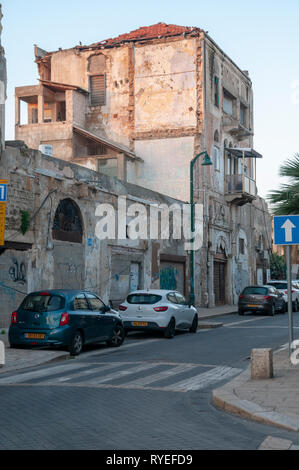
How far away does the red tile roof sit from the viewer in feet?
131

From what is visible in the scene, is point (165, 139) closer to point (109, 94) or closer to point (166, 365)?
point (109, 94)

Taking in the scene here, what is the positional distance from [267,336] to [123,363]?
7.63 meters

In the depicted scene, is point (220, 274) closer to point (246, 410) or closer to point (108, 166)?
point (108, 166)

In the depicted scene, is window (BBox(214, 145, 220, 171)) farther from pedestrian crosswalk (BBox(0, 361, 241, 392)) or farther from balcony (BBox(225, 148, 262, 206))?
pedestrian crosswalk (BBox(0, 361, 241, 392))

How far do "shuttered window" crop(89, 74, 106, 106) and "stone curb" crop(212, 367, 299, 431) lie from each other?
108 ft

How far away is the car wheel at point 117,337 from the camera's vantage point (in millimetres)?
17531

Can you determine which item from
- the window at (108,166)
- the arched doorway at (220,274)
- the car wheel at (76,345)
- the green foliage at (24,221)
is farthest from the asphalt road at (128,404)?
the arched doorway at (220,274)

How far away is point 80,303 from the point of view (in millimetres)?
16219

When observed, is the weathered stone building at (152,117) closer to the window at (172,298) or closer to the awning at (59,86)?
the awning at (59,86)

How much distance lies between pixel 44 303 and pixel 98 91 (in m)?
27.6

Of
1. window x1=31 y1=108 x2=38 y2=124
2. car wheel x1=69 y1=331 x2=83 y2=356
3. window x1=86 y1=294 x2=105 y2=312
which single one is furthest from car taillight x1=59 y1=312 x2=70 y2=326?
window x1=31 y1=108 x2=38 y2=124

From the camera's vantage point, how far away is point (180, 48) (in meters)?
39.4

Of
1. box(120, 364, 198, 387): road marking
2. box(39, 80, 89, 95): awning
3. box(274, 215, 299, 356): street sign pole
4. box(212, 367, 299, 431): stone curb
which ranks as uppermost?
box(39, 80, 89, 95): awning
